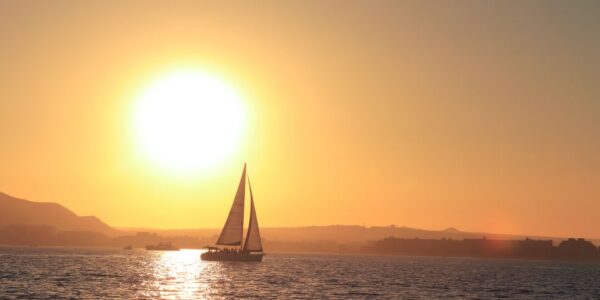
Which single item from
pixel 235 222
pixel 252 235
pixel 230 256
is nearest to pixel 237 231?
pixel 235 222

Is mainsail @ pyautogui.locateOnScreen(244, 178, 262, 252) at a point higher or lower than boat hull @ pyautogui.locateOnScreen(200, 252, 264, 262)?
higher

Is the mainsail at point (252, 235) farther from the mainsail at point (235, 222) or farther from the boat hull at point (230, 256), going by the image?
the mainsail at point (235, 222)

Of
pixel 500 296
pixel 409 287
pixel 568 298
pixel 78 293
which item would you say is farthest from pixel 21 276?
pixel 568 298

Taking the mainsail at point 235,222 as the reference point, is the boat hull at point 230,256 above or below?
below

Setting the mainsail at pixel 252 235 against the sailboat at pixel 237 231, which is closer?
the sailboat at pixel 237 231

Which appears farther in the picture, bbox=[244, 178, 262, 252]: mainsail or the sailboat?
bbox=[244, 178, 262, 252]: mainsail

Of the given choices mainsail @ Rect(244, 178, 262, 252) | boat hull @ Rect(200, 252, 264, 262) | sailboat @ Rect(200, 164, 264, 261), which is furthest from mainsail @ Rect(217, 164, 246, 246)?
boat hull @ Rect(200, 252, 264, 262)

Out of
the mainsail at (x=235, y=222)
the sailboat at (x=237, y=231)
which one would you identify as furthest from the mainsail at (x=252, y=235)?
the mainsail at (x=235, y=222)

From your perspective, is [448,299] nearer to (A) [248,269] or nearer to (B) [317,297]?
(B) [317,297]

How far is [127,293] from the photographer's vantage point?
263 ft

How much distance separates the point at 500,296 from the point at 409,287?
14846 mm

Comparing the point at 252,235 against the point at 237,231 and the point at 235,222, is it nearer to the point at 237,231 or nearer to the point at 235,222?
the point at 237,231

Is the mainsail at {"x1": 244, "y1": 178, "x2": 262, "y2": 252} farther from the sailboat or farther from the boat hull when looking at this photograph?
the boat hull

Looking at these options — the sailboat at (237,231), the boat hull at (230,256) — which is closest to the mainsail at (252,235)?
the sailboat at (237,231)
